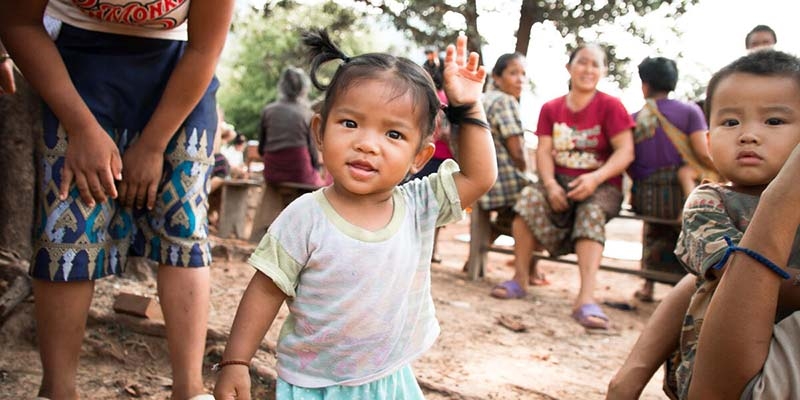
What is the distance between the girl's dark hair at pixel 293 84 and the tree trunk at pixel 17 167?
4444 mm

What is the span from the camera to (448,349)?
3.44 metres

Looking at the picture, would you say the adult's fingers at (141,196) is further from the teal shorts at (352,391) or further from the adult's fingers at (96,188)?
the teal shorts at (352,391)

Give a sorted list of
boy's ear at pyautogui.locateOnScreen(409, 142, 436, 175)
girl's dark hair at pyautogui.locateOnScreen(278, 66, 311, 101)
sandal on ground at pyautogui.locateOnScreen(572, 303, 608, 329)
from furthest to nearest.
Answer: girl's dark hair at pyautogui.locateOnScreen(278, 66, 311, 101)
sandal on ground at pyautogui.locateOnScreen(572, 303, 608, 329)
boy's ear at pyautogui.locateOnScreen(409, 142, 436, 175)

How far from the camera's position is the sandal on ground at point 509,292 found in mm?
5066

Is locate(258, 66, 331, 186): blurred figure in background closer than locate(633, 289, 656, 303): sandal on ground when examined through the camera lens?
No

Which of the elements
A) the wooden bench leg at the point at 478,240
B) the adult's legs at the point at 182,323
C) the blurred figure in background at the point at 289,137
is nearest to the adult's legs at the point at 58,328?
the adult's legs at the point at 182,323

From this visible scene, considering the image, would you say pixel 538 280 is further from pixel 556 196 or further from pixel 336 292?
pixel 336 292

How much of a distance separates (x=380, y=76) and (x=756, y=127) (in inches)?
35.1

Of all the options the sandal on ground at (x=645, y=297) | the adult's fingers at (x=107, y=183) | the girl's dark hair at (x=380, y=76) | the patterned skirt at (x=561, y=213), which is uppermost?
the girl's dark hair at (x=380, y=76)

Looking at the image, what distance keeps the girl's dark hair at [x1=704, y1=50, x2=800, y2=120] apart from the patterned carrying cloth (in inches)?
58.3

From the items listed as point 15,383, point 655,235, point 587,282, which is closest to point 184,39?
point 15,383

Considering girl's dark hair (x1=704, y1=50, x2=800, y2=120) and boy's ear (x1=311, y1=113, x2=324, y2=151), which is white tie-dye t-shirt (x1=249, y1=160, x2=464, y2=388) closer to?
boy's ear (x1=311, y1=113, x2=324, y2=151)

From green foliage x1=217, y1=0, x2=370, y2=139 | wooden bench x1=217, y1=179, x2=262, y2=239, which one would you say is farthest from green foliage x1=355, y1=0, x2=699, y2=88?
green foliage x1=217, y1=0, x2=370, y2=139

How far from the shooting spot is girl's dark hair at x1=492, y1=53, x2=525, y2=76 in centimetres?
564
